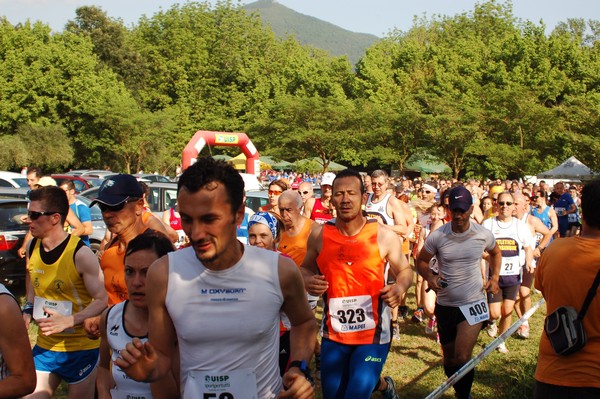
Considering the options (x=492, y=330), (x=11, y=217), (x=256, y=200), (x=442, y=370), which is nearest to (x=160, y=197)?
(x=256, y=200)

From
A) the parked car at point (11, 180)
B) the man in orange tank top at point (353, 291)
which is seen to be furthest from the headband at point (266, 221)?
the parked car at point (11, 180)

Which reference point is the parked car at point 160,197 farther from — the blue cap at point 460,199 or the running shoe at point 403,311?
the blue cap at point 460,199

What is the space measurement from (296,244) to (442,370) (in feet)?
7.76

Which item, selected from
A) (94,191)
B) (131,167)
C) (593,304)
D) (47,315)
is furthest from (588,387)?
(131,167)

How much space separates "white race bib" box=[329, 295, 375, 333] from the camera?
5.20 meters

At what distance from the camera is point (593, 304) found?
3.78m

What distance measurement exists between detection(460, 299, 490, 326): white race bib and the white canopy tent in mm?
27609

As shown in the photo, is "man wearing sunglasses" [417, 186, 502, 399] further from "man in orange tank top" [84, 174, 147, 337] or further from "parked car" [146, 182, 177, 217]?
"parked car" [146, 182, 177, 217]

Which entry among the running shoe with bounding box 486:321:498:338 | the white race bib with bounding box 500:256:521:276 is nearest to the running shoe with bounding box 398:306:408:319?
the running shoe with bounding box 486:321:498:338

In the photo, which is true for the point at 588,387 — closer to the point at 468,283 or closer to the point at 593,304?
the point at 593,304

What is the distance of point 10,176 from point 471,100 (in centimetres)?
2749

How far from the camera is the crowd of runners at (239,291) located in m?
2.84

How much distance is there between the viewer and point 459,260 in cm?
666

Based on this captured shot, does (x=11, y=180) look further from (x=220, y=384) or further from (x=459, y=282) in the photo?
(x=220, y=384)
